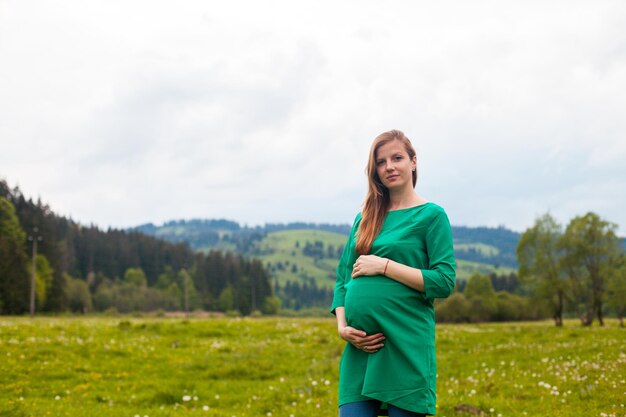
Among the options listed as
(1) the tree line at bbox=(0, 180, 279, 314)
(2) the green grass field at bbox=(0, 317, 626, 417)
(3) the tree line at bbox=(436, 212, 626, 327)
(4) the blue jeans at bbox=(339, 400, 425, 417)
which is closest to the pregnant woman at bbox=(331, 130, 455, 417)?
(4) the blue jeans at bbox=(339, 400, 425, 417)

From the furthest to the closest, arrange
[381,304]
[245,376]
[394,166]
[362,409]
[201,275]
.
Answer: [201,275], [245,376], [394,166], [381,304], [362,409]

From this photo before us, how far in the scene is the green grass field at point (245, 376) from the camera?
1008cm

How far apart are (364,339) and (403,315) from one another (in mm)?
363

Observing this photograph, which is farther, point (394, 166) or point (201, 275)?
point (201, 275)

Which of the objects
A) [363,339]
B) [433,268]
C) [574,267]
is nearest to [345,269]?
[363,339]

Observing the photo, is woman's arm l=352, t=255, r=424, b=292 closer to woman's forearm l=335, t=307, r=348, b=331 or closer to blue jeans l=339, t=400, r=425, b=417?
woman's forearm l=335, t=307, r=348, b=331

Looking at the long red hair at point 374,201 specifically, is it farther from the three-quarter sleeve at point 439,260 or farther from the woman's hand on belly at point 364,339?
the woman's hand on belly at point 364,339

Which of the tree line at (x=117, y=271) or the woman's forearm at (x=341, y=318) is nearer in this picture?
the woman's forearm at (x=341, y=318)

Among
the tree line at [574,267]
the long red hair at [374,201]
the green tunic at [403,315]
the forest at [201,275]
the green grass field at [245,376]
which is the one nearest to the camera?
the green tunic at [403,315]

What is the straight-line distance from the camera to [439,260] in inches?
167

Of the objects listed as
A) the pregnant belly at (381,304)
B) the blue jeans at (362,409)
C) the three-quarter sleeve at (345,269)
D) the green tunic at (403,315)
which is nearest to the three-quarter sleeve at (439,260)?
the green tunic at (403,315)

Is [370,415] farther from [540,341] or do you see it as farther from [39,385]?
[540,341]

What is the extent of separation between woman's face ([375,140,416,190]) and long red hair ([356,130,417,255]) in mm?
55

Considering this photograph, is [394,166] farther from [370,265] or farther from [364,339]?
[364,339]
